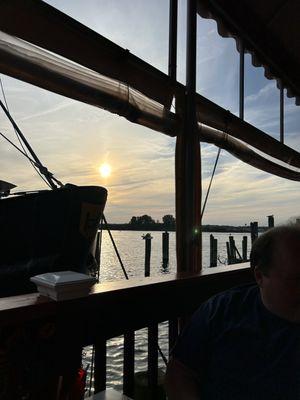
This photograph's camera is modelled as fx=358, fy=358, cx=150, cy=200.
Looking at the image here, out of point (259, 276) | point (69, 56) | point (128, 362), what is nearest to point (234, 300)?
point (259, 276)

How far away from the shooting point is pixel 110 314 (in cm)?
137

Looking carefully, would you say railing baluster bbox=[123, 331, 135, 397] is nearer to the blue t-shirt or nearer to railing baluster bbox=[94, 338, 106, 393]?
railing baluster bbox=[94, 338, 106, 393]

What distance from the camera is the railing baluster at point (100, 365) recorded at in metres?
1.38

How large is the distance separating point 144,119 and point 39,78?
75 cm

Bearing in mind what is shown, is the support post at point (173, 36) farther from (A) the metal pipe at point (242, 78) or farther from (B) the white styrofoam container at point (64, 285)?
(B) the white styrofoam container at point (64, 285)

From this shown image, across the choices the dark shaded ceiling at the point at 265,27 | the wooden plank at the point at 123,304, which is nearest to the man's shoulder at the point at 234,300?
the wooden plank at the point at 123,304

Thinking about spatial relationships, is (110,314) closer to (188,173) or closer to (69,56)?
(69,56)

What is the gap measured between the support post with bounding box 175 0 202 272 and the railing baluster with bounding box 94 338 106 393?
1118mm

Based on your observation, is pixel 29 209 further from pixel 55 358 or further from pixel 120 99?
pixel 55 358

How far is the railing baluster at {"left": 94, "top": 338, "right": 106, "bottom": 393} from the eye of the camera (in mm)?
1385

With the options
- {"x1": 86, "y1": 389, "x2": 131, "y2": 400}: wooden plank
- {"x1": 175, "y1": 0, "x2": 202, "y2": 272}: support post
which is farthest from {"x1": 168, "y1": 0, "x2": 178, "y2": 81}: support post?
{"x1": 86, "y1": 389, "x2": 131, "y2": 400}: wooden plank

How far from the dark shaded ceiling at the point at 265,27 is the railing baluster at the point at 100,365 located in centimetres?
263

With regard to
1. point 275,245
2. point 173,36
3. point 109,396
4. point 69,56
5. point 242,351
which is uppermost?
point 173,36

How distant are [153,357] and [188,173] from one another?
1.30 meters
